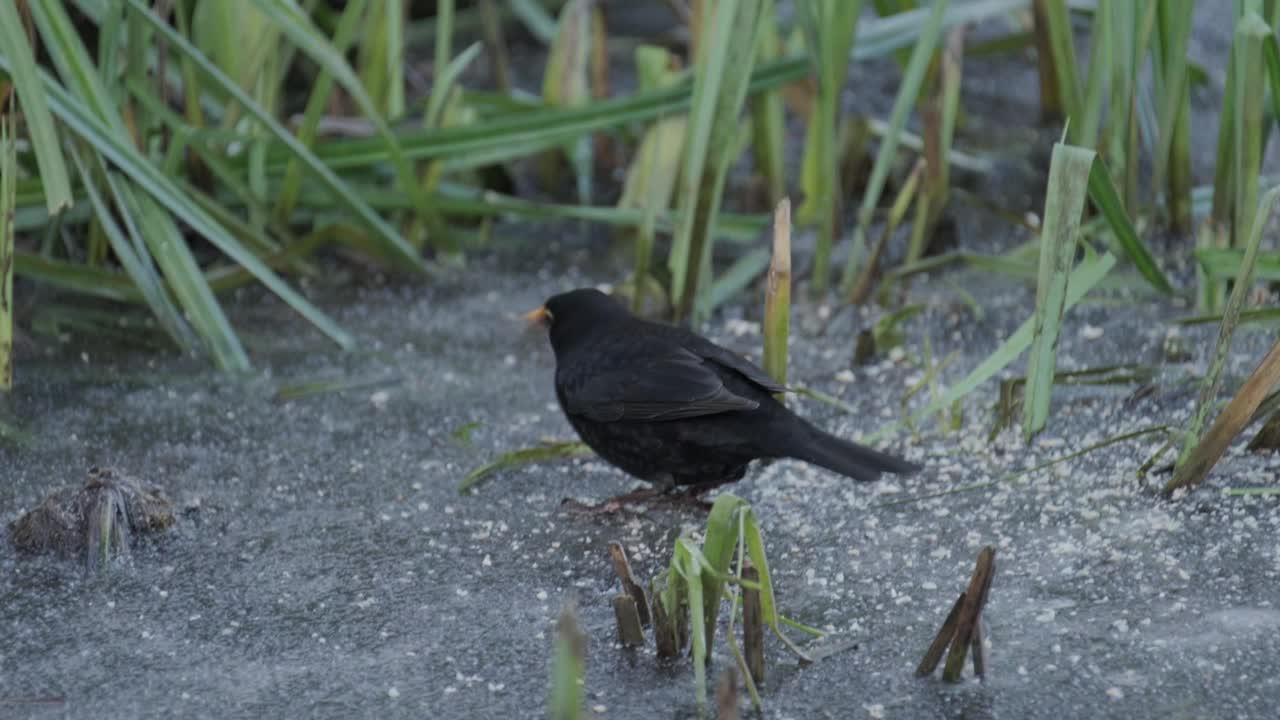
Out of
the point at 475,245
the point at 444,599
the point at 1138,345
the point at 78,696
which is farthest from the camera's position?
the point at 475,245

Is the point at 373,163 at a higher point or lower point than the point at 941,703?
higher

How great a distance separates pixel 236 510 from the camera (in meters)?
3.14

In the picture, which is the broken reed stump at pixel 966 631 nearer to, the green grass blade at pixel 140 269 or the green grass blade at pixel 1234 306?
the green grass blade at pixel 1234 306

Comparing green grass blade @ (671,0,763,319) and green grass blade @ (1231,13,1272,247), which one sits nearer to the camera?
green grass blade @ (1231,13,1272,247)

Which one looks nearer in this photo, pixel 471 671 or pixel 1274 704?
pixel 1274 704

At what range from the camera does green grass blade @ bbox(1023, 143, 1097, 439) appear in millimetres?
2852

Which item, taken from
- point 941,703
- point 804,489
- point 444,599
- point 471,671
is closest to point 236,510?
point 444,599

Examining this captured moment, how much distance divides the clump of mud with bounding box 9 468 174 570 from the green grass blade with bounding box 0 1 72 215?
0.74 m

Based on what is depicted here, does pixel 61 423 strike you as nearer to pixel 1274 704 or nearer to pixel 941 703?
pixel 941 703

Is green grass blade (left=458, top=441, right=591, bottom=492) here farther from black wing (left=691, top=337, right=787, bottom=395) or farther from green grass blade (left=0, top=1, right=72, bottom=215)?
green grass blade (left=0, top=1, right=72, bottom=215)

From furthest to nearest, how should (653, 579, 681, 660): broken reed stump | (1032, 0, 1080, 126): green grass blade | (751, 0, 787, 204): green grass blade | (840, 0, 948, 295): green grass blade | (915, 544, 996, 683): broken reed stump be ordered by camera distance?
(751, 0, 787, 204): green grass blade → (1032, 0, 1080, 126): green grass blade → (840, 0, 948, 295): green grass blade → (653, 579, 681, 660): broken reed stump → (915, 544, 996, 683): broken reed stump

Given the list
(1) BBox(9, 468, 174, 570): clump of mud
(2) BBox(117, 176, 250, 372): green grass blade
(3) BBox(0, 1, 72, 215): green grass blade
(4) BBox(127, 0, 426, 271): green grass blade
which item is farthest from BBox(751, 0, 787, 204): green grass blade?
(1) BBox(9, 468, 174, 570): clump of mud

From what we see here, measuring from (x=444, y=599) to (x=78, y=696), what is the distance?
61 cm

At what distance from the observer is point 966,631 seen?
2.23 m
